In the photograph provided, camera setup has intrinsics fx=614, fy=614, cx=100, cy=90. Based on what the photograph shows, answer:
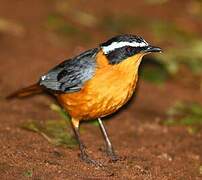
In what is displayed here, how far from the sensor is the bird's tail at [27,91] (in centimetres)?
885

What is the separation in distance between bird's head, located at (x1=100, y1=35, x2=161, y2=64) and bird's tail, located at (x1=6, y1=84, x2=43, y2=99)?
1657 mm

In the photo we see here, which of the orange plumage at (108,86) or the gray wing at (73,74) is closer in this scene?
the orange plumage at (108,86)

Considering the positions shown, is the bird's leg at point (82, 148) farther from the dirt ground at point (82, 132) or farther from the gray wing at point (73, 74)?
the gray wing at point (73, 74)

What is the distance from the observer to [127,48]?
7336 mm

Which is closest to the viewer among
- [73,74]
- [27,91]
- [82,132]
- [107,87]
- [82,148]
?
[107,87]

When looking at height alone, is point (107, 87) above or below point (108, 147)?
above

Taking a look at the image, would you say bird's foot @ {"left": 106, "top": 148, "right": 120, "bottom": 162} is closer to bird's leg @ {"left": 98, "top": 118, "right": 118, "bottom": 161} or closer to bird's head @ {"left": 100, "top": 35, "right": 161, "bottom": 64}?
bird's leg @ {"left": 98, "top": 118, "right": 118, "bottom": 161}

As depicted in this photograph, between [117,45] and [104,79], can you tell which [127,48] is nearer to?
[117,45]

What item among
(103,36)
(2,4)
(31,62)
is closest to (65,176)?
(31,62)

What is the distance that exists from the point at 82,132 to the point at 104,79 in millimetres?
1313

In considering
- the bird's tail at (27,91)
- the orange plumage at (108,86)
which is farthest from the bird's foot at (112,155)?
the bird's tail at (27,91)

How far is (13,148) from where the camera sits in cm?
727

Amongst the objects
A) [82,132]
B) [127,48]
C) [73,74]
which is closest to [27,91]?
[82,132]

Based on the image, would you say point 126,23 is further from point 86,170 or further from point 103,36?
point 86,170
